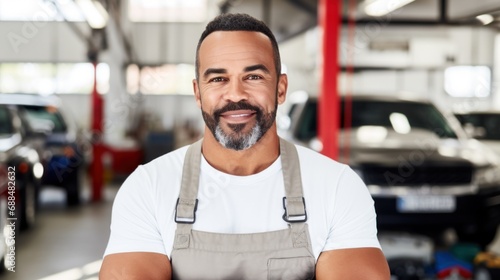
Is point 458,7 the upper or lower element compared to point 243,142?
upper

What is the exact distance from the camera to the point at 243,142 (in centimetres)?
160

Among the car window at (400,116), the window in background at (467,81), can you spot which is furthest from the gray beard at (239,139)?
the window in background at (467,81)

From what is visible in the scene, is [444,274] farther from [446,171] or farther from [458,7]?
[458,7]

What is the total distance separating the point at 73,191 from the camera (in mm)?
8312

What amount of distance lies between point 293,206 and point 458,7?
28.6ft

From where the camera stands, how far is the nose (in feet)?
5.12

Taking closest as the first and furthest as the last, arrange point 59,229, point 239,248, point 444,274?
1. point 239,248
2. point 444,274
3. point 59,229

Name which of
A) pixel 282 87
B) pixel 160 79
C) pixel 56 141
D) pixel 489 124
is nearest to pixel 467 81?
pixel 489 124

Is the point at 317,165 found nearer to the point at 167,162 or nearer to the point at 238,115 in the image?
the point at 238,115

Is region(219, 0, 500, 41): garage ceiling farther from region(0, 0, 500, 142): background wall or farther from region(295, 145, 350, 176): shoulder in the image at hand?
region(295, 145, 350, 176): shoulder

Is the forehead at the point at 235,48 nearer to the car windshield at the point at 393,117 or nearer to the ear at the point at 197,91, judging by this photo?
the ear at the point at 197,91

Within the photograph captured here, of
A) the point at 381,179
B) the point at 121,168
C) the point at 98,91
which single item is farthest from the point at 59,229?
the point at 121,168

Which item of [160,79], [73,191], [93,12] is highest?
[93,12]

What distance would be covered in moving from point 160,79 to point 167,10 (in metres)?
1.59
